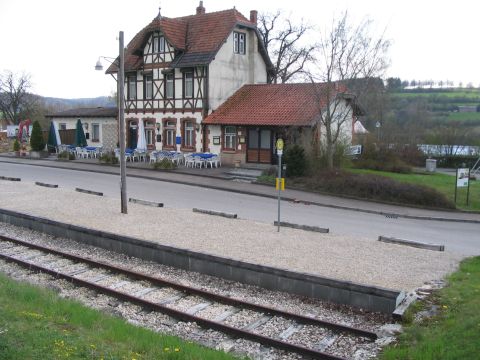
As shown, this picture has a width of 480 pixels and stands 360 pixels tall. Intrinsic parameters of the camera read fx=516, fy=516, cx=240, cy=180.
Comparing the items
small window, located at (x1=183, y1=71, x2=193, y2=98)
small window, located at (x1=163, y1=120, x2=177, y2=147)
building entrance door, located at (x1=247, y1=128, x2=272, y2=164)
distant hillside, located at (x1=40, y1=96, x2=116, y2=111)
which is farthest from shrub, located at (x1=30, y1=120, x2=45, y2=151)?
distant hillside, located at (x1=40, y1=96, x2=116, y2=111)

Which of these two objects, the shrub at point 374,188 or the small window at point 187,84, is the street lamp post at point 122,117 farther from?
the small window at point 187,84

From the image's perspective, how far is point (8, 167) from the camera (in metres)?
33.7

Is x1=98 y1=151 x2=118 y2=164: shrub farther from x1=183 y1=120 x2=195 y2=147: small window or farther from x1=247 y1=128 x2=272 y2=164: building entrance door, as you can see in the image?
x1=247 y1=128 x2=272 y2=164: building entrance door

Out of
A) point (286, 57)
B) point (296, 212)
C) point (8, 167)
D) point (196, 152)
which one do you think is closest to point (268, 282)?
point (296, 212)

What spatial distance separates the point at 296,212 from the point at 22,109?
58563 mm

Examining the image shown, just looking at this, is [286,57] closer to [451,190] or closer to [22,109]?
[451,190]

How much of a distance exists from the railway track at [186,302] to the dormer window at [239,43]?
22.5 m

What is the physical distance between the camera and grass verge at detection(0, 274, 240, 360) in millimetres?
6504

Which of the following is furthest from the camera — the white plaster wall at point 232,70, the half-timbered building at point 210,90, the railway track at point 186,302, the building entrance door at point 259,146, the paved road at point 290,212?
the white plaster wall at point 232,70

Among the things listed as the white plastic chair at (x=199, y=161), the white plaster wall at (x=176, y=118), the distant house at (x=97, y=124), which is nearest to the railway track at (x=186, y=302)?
the white plastic chair at (x=199, y=161)

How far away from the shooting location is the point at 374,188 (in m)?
22.7

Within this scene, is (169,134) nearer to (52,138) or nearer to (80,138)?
(80,138)

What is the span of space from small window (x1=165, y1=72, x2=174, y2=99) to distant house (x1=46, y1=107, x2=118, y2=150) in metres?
5.75

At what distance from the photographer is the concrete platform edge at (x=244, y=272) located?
9547 mm
